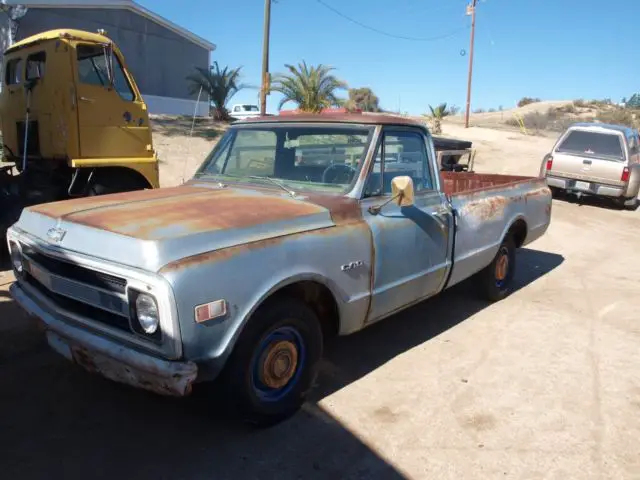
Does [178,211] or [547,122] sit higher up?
[547,122]

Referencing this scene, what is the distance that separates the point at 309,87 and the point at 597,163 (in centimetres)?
969

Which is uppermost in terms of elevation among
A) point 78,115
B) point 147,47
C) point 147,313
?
point 147,47

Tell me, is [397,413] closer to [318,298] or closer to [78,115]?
[318,298]

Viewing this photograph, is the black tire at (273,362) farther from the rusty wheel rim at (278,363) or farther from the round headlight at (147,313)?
the round headlight at (147,313)

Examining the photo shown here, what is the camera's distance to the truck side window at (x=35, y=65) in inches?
271

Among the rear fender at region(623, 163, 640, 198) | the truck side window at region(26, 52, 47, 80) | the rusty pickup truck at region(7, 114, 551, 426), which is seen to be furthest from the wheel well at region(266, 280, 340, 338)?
the rear fender at region(623, 163, 640, 198)

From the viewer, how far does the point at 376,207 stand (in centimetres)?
368

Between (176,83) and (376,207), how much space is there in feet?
77.5

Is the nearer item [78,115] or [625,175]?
[78,115]

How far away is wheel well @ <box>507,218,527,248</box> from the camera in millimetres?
5688

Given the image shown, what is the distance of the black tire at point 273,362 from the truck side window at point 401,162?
1.08 metres

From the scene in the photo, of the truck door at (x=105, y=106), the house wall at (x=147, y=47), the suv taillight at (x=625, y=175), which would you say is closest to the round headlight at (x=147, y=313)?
the truck door at (x=105, y=106)

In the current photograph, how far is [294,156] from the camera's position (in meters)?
4.05

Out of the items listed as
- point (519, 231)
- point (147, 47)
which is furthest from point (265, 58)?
point (519, 231)
